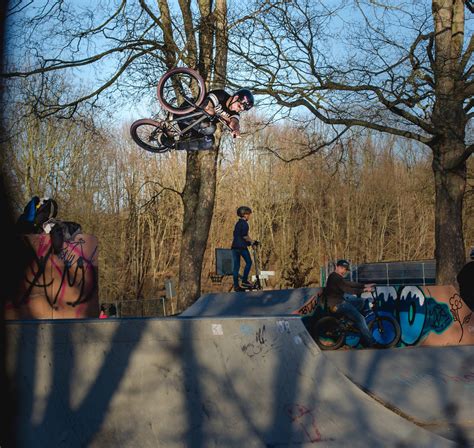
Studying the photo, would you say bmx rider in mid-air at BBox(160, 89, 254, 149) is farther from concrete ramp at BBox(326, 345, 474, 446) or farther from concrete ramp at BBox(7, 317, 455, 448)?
concrete ramp at BBox(7, 317, 455, 448)

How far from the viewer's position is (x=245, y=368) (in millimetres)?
5816

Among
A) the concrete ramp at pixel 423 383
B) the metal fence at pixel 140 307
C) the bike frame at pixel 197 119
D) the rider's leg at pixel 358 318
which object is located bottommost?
the metal fence at pixel 140 307

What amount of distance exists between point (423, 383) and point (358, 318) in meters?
3.08

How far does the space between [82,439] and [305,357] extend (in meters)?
1.99

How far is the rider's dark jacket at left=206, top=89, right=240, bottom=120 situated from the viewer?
11219 millimetres

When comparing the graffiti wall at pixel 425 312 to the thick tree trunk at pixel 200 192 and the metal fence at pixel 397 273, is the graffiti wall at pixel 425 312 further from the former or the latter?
the metal fence at pixel 397 273

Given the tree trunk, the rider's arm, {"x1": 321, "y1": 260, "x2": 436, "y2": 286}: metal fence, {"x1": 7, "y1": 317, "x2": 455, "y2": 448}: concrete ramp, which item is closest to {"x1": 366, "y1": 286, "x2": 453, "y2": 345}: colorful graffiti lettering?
the tree trunk

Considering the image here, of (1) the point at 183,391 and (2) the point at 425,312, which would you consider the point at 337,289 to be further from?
(1) the point at 183,391

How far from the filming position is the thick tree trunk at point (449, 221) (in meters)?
14.1

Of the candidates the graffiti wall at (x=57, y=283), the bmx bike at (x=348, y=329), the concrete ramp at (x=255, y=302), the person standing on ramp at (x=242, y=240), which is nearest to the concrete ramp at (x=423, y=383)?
the bmx bike at (x=348, y=329)

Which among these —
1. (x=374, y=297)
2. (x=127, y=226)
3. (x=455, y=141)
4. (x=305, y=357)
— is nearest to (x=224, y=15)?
(x=455, y=141)

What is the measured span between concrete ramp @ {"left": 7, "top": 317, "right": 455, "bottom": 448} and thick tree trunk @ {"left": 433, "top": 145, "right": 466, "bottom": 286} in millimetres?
8930

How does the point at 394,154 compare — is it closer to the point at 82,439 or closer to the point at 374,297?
the point at 374,297

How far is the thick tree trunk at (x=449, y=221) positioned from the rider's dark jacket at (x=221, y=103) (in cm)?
537
